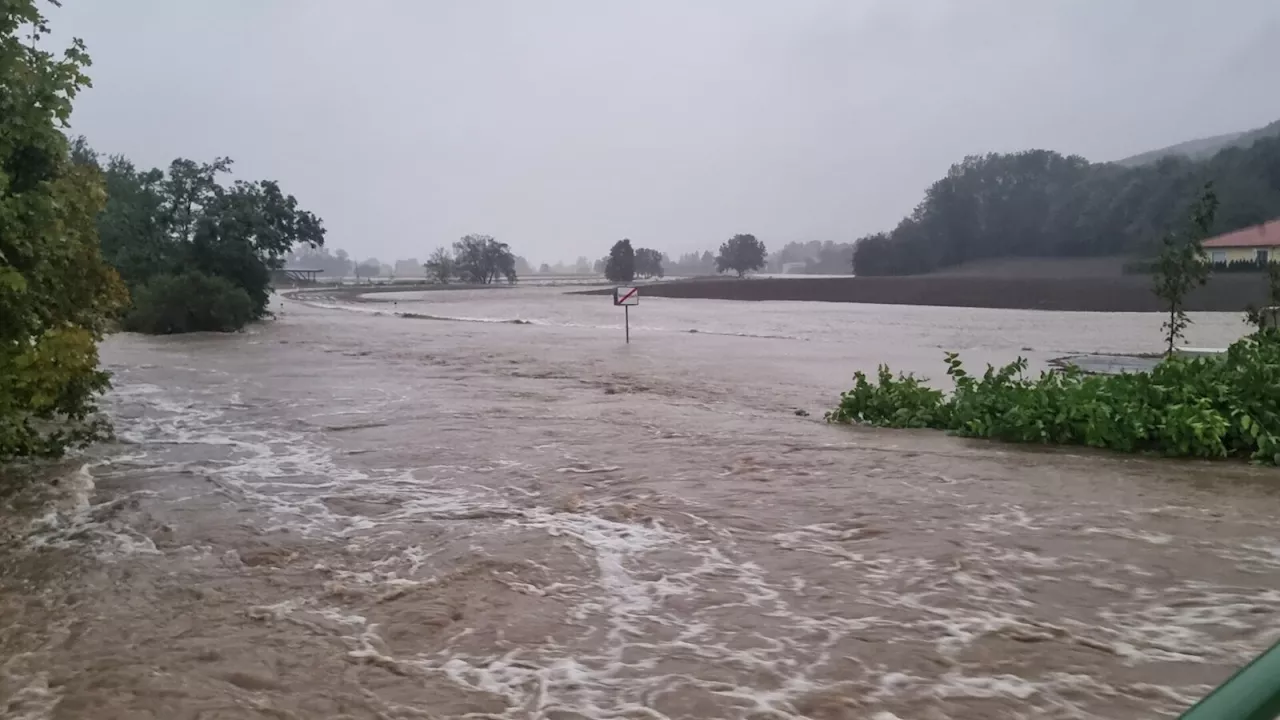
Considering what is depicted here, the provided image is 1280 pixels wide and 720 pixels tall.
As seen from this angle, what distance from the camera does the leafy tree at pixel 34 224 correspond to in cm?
803

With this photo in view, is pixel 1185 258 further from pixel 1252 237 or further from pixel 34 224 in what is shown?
pixel 34 224

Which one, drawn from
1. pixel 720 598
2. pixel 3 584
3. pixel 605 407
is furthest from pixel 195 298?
pixel 720 598

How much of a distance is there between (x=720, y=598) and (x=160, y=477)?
637 centimetres

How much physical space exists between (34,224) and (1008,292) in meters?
38.8

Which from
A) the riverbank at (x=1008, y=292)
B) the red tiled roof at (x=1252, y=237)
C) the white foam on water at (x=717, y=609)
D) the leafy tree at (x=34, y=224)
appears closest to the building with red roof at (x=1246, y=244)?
the red tiled roof at (x=1252, y=237)

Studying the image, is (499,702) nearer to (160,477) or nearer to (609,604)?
(609,604)

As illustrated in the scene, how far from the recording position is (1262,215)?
19594 millimetres

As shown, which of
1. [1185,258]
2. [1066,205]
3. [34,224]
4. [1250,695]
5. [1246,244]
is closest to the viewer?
[1250,695]

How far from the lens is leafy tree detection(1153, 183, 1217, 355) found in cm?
1631

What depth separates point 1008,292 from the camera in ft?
133

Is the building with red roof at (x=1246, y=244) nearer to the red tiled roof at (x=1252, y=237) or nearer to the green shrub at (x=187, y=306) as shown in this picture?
the red tiled roof at (x=1252, y=237)

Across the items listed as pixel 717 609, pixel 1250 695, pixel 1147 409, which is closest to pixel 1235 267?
pixel 1147 409

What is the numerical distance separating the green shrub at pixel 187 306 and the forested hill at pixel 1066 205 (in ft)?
94.5

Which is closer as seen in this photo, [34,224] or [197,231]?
[34,224]
